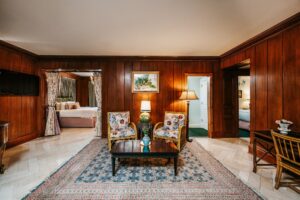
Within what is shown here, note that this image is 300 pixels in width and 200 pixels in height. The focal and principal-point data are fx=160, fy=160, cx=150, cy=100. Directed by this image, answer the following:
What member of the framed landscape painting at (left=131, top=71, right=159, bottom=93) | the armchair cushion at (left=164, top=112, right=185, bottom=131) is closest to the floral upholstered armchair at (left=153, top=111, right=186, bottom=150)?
the armchair cushion at (left=164, top=112, right=185, bottom=131)

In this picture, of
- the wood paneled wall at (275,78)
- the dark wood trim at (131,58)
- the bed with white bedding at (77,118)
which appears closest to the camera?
the wood paneled wall at (275,78)

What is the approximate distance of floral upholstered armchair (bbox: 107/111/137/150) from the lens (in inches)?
148

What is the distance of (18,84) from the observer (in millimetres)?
4266

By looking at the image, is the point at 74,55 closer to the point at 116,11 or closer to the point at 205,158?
the point at 116,11

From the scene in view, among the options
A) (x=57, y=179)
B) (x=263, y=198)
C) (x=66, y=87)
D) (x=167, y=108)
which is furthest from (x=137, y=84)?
(x=66, y=87)

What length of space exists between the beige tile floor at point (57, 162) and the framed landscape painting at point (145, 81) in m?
2.15

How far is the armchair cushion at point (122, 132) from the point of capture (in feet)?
12.4

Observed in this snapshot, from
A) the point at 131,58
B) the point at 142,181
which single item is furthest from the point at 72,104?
the point at 142,181

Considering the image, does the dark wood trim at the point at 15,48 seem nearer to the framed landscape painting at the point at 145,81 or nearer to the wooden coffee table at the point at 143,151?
the framed landscape painting at the point at 145,81

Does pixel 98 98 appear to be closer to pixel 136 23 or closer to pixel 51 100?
pixel 51 100

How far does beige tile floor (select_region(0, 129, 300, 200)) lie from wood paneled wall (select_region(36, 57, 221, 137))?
1093 mm

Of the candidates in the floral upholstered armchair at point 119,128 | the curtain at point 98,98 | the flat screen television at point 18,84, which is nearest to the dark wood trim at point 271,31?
the floral upholstered armchair at point 119,128

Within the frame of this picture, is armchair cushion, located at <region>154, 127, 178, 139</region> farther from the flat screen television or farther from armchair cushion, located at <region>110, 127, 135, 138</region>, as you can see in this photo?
the flat screen television

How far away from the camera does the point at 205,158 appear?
3393 mm
